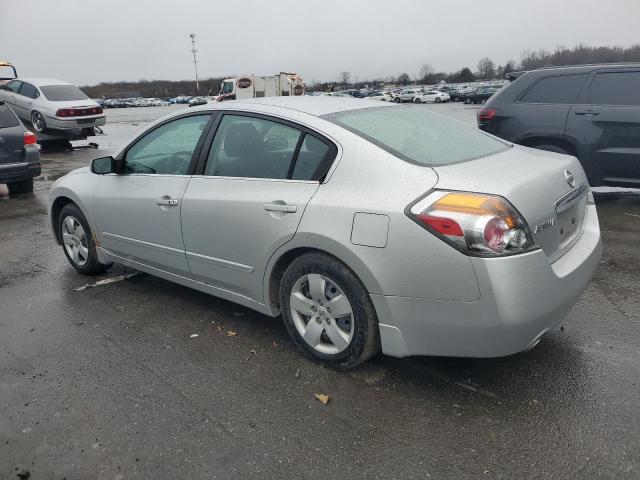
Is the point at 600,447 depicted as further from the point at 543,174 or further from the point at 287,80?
the point at 287,80

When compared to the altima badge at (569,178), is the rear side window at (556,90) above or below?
above

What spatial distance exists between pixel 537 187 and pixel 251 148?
5.74 feet

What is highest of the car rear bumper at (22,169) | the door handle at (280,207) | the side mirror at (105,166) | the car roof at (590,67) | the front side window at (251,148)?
the car roof at (590,67)

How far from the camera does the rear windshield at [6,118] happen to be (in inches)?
332

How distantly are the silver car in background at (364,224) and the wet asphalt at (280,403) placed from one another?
32 centimetres

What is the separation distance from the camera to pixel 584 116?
6512mm

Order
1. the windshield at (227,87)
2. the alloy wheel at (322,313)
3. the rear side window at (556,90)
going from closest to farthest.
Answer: the alloy wheel at (322,313) → the rear side window at (556,90) → the windshield at (227,87)

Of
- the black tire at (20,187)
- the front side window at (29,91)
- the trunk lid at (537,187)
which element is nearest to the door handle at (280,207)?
the trunk lid at (537,187)

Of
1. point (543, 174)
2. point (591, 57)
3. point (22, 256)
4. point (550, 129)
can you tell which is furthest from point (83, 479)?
point (591, 57)

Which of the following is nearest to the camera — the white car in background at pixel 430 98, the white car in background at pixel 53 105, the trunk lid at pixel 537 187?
the trunk lid at pixel 537 187

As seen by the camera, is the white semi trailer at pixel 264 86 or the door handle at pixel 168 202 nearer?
the door handle at pixel 168 202

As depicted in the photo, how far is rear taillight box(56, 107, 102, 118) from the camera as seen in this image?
49.6ft

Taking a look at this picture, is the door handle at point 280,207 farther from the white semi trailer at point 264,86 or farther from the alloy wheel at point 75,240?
the white semi trailer at point 264,86

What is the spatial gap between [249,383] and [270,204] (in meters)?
1.04
